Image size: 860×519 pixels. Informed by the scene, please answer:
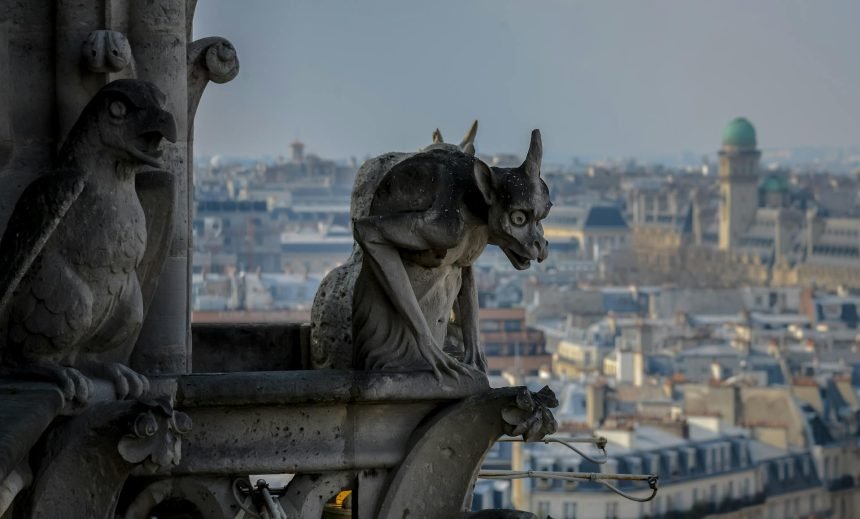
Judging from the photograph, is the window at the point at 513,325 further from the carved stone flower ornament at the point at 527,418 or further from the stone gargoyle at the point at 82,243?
the stone gargoyle at the point at 82,243

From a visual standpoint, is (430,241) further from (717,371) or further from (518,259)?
(717,371)

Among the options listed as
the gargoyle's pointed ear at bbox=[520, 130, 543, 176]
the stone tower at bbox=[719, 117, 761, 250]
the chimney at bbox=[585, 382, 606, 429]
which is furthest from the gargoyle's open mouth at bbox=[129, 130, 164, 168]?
the stone tower at bbox=[719, 117, 761, 250]

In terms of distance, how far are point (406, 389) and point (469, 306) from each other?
1.21 ft

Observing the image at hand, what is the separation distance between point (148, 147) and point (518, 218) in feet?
2.08

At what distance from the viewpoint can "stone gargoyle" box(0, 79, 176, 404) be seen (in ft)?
A: 13.0

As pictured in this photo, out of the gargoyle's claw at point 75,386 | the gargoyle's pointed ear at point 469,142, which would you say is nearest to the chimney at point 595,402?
the gargoyle's pointed ear at point 469,142

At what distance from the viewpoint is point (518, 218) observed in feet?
14.3

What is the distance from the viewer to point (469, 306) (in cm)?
466

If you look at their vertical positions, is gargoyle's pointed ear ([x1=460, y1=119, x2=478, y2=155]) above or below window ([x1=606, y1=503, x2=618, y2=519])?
above

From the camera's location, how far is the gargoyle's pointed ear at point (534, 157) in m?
4.35

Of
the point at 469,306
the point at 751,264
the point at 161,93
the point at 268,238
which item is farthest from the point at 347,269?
the point at 751,264

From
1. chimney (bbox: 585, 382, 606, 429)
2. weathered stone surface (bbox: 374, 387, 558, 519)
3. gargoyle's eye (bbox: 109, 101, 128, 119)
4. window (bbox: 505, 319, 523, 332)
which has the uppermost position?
gargoyle's eye (bbox: 109, 101, 128, 119)

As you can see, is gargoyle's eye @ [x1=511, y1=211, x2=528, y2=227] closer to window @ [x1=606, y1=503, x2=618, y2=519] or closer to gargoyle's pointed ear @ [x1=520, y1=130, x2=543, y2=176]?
gargoyle's pointed ear @ [x1=520, y1=130, x2=543, y2=176]

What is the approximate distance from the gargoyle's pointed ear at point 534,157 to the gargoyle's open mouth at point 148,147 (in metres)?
0.61
